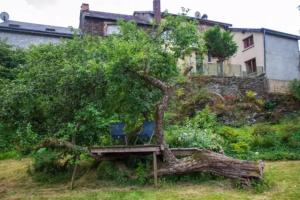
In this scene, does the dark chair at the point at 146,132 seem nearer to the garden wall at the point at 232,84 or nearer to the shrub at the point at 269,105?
the garden wall at the point at 232,84

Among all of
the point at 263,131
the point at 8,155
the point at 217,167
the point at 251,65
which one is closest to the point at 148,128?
the point at 217,167

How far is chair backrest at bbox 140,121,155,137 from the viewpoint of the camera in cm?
1223

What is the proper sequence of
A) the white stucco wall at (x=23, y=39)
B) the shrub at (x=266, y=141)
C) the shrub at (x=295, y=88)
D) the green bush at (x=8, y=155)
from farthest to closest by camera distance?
the white stucco wall at (x=23, y=39), the shrub at (x=295, y=88), the green bush at (x=8, y=155), the shrub at (x=266, y=141)

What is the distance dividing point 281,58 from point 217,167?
24343 mm

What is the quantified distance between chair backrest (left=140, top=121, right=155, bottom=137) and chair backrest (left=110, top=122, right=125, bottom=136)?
29.5 inches

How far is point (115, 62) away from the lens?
1015 cm

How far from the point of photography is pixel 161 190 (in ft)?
31.8

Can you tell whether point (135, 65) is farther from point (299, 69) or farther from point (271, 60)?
point (299, 69)

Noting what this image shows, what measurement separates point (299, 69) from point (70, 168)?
26.8 metres

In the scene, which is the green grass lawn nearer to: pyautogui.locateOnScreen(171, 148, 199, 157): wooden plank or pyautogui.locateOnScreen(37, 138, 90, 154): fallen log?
pyautogui.locateOnScreen(37, 138, 90, 154): fallen log

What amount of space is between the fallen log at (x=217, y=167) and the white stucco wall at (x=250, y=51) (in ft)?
72.4

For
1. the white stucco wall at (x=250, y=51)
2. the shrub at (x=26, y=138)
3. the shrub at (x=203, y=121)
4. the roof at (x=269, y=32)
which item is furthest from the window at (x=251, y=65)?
the shrub at (x=26, y=138)

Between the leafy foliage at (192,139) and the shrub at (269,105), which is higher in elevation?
the shrub at (269,105)

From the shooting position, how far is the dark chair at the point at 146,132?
12266mm
